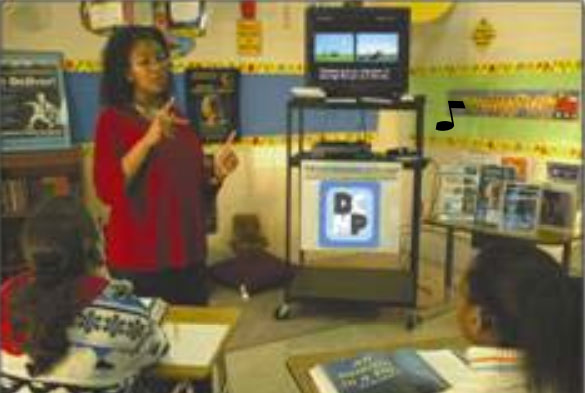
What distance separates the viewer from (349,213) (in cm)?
360

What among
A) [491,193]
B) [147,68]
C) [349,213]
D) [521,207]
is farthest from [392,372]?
[491,193]

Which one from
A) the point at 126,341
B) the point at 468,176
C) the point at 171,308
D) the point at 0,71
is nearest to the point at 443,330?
the point at 468,176

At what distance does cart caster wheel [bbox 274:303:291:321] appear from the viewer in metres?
3.70

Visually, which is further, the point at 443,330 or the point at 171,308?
the point at 443,330

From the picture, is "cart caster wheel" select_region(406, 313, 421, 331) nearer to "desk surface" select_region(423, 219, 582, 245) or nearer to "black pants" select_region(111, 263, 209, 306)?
"desk surface" select_region(423, 219, 582, 245)

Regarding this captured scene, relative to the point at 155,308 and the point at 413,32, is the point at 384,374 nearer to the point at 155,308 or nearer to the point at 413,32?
the point at 155,308

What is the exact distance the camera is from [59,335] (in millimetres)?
1337

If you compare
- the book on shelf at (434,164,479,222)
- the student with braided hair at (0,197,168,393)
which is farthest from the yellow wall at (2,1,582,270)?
the student with braided hair at (0,197,168,393)

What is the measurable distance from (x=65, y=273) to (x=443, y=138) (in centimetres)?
352

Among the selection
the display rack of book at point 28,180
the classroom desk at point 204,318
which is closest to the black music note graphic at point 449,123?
the display rack of book at point 28,180

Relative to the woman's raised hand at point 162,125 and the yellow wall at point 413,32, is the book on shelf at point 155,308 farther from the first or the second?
the yellow wall at point 413,32

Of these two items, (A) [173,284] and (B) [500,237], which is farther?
(B) [500,237]

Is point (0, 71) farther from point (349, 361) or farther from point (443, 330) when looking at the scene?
point (349, 361)

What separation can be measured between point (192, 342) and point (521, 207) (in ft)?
7.94
